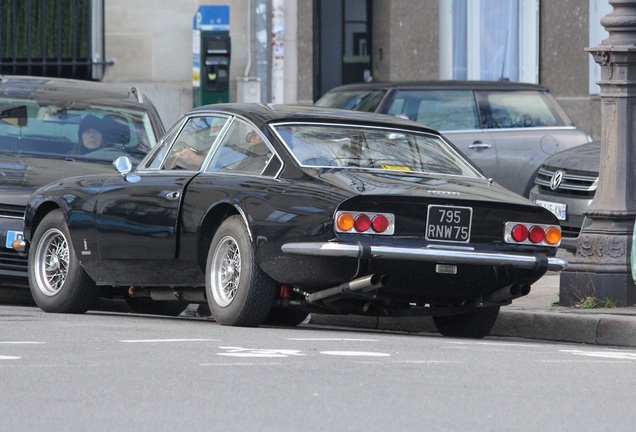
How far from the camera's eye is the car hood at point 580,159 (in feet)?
43.1

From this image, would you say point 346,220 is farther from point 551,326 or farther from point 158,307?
point 158,307

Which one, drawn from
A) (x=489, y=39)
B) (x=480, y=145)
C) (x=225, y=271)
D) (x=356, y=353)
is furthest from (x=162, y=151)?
(x=489, y=39)

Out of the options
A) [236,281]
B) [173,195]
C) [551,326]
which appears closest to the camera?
[236,281]

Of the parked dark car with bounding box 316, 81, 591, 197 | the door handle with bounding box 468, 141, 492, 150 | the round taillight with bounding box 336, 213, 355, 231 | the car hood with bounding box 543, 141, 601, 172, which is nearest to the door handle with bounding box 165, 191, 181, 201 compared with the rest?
the round taillight with bounding box 336, 213, 355, 231

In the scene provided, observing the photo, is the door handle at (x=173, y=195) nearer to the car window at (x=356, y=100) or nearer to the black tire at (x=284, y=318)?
the black tire at (x=284, y=318)

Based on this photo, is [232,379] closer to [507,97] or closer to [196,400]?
[196,400]

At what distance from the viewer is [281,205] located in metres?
9.33

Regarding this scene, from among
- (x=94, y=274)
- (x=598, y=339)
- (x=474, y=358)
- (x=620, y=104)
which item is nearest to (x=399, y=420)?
(x=474, y=358)

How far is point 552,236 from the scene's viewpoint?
9.59m

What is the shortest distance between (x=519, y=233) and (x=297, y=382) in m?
2.73

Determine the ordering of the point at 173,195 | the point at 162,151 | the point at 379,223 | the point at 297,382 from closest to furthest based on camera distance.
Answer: the point at 297,382, the point at 379,223, the point at 173,195, the point at 162,151

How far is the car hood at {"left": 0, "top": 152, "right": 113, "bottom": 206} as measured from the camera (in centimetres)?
1169

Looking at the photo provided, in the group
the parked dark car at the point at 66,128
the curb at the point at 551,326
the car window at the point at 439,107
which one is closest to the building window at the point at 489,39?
Result: the car window at the point at 439,107

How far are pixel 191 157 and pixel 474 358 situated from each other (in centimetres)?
303
